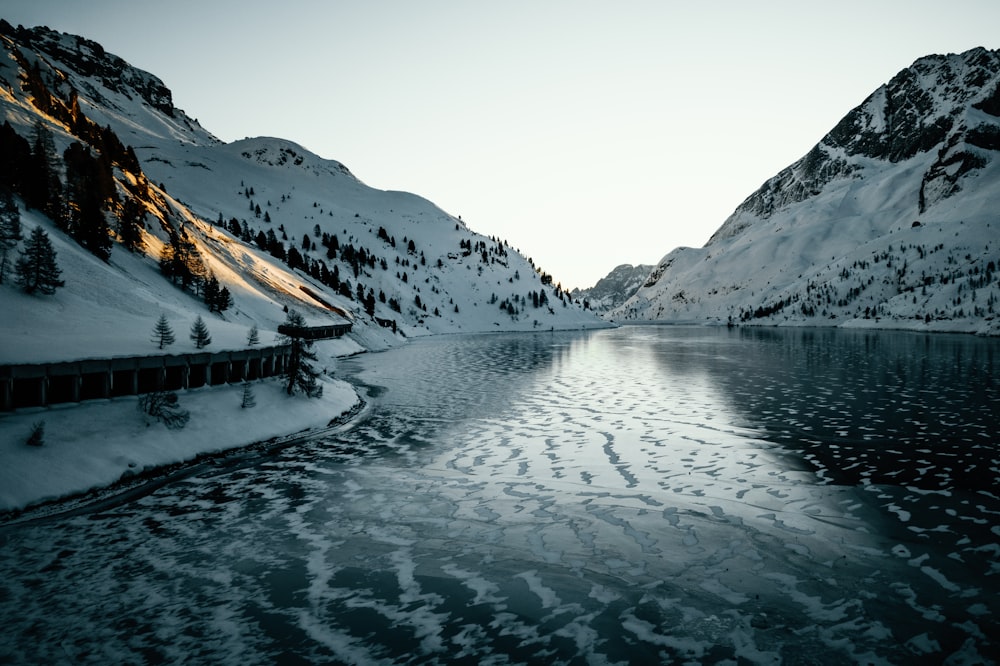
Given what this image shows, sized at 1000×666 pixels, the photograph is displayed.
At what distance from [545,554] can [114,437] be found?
17.4m

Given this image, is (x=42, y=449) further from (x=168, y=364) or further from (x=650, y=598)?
(x=650, y=598)

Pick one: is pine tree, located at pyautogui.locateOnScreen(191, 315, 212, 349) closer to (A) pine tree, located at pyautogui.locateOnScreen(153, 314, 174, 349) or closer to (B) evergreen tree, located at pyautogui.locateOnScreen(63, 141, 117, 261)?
(A) pine tree, located at pyautogui.locateOnScreen(153, 314, 174, 349)

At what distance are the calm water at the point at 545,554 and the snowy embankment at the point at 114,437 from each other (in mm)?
1989

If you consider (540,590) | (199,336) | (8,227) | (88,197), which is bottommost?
(540,590)

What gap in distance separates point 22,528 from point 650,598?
17173 millimetres

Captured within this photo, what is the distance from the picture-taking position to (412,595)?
11938 mm

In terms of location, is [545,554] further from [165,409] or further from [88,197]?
[88,197]

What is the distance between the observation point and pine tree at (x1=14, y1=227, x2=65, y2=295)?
30062 millimetres

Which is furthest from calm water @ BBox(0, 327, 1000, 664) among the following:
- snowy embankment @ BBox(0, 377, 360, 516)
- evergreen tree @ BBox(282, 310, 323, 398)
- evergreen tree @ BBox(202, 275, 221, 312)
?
evergreen tree @ BBox(202, 275, 221, 312)

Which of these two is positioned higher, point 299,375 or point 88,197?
point 88,197

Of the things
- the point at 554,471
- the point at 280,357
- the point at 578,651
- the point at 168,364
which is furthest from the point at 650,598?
the point at 280,357

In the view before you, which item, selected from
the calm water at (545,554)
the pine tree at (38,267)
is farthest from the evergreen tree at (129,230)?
the calm water at (545,554)

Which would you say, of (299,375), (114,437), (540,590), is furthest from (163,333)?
(540,590)

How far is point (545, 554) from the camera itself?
551 inches
